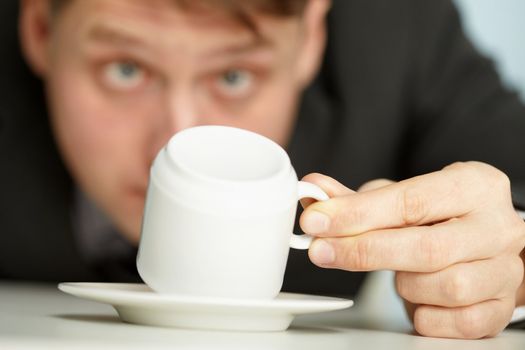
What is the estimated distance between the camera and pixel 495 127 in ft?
5.88

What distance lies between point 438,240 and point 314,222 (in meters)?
0.11

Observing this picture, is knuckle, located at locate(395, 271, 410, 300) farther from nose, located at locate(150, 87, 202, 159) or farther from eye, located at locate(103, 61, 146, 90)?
eye, located at locate(103, 61, 146, 90)

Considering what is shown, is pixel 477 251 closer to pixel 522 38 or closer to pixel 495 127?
pixel 495 127

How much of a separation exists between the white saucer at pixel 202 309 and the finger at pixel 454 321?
0.35 ft

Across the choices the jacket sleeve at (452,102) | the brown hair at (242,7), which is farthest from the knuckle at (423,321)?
the jacket sleeve at (452,102)

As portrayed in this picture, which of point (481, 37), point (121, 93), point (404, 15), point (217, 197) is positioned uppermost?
point (481, 37)

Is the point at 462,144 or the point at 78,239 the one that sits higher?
the point at 462,144

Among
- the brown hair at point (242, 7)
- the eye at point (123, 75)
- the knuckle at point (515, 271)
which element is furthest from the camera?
the eye at point (123, 75)

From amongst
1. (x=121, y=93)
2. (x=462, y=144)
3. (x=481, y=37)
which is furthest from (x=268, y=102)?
(x=481, y=37)

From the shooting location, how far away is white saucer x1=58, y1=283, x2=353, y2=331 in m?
0.63

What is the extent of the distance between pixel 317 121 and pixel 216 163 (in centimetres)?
127

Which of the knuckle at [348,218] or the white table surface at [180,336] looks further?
the knuckle at [348,218]

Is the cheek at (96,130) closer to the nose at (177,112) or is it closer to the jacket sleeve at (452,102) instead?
the nose at (177,112)

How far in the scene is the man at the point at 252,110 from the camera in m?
1.45
